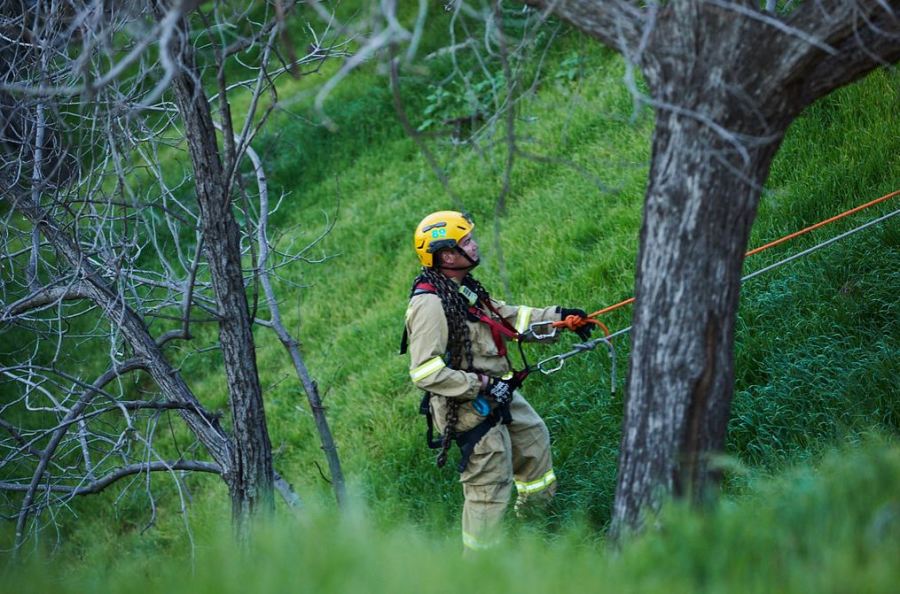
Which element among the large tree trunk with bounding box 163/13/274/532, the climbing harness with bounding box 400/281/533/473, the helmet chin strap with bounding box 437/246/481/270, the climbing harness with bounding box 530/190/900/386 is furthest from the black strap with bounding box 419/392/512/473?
the large tree trunk with bounding box 163/13/274/532

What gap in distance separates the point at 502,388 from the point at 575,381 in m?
1.45

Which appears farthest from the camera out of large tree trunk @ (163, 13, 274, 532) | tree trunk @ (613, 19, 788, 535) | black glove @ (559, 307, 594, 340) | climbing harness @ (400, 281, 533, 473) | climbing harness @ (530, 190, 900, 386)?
black glove @ (559, 307, 594, 340)

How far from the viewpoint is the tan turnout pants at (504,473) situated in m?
5.94

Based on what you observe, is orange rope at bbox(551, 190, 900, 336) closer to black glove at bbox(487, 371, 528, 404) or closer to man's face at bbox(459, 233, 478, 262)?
black glove at bbox(487, 371, 528, 404)

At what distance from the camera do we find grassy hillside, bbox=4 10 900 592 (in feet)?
10.6

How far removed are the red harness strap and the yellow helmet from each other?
186 millimetres

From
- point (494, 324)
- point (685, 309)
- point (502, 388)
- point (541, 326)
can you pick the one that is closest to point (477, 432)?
point (502, 388)

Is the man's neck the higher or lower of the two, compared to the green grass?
lower

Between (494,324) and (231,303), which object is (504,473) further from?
(231,303)

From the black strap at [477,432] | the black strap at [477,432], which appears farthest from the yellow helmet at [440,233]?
the black strap at [477,432]

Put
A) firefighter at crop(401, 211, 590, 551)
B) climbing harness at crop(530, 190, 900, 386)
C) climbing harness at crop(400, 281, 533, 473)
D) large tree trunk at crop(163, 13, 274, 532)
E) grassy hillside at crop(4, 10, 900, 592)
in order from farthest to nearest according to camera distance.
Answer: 1. climbing harness at crop(530, 190, 900, 386)
2. climbing harness at crop(400, 281, 533, 473)
3. firefighter at crop(401, 211, 590, 551)
4. large tree trunk at crop(163, 13, 274, 532)
5. grassy hillside at crop(4, 10, 900, 592)

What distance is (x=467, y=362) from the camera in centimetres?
597

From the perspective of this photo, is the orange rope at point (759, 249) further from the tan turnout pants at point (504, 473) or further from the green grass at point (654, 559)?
the green grass at point (654, 559)

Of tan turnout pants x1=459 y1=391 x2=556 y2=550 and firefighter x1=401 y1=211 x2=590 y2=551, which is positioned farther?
tan turnout pants x1=459 y1=391 x2=556 y2=550
